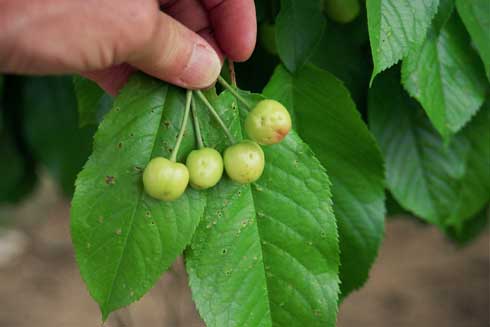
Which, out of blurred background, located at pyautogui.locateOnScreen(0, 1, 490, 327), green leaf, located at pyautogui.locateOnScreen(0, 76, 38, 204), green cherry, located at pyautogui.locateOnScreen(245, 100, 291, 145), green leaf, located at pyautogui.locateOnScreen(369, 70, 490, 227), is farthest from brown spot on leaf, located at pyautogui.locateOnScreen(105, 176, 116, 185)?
green leaf, located at pyautogui.locateOnScreen(0, 76, 38, 204)

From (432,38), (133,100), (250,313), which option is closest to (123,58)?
(133,100)

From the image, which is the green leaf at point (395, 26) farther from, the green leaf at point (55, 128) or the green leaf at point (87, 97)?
the green leaf at point (55, 128)

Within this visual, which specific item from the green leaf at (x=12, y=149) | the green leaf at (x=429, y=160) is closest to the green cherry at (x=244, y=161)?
the green leaf at (x=429, y=160)

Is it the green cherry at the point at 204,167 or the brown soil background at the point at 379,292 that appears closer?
the green cherry at the point at 204,167

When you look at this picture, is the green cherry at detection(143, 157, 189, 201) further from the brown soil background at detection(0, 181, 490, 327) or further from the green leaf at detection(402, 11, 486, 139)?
the brown soil background at detection(0, 181, 490, 327)

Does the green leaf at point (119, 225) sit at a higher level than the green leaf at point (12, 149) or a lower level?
higher

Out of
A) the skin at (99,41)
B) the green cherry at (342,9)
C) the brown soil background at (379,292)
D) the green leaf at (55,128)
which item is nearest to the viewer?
the skin at (99,41)
